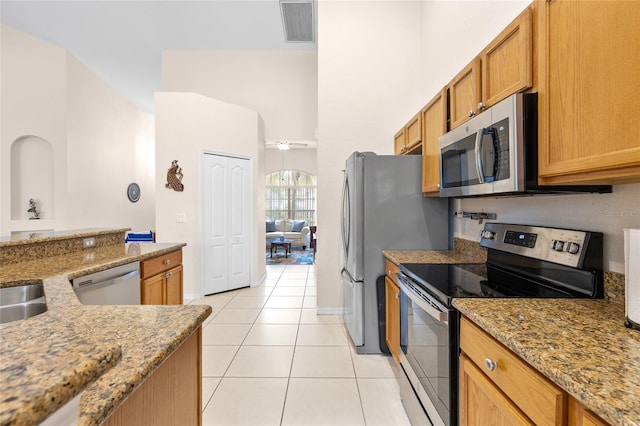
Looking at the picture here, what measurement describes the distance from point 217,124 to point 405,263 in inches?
136

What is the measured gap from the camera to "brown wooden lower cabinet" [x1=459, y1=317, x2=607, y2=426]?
70 centimetres

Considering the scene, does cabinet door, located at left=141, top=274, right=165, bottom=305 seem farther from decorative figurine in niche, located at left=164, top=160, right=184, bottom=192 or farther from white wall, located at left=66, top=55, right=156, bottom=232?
white wall, located at left=66, top=55, right=156, bottom=232

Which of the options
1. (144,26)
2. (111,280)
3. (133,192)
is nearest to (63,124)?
(144,26)

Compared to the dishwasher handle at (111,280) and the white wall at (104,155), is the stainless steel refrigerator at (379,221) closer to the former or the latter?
the dishwasher handle at (111,280)

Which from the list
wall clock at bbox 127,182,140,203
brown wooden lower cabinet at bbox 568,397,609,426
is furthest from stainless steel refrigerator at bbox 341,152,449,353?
wall clock at bbox 127,182,140,203

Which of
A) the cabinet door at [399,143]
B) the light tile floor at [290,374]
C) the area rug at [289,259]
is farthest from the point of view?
the area rug at [289,259]

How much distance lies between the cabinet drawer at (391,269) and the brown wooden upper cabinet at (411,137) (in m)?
1.07

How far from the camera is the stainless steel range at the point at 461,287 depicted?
3.92ft

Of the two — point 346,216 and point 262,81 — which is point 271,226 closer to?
point 262,81

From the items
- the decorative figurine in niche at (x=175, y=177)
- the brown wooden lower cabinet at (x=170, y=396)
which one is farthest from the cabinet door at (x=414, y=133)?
the decorative figurine in niche at (x=175, y=177)

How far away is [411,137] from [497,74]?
4.13 ft

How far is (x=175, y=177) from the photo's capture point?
4.00 metres

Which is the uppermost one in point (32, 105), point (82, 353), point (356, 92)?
point (32, 105)

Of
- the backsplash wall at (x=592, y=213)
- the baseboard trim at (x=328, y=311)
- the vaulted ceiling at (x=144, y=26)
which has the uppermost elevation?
the vaulted ceiling at (x=144, y=26)
